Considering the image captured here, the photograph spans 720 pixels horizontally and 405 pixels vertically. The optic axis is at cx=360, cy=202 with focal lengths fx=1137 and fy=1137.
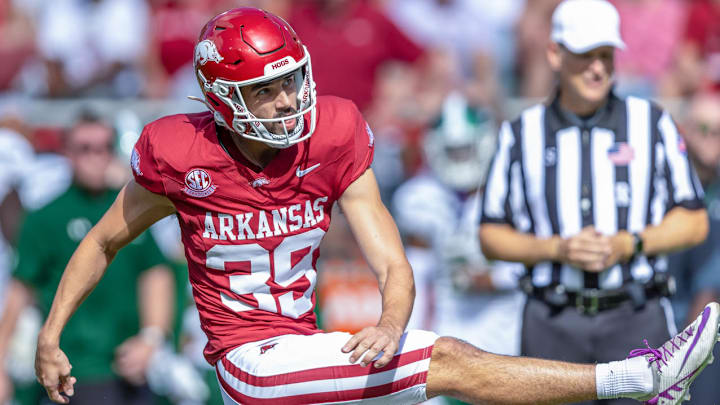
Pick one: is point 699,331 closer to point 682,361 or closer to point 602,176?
point 682,361

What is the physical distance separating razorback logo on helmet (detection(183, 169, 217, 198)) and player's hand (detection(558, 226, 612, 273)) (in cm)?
159

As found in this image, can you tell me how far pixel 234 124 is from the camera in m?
3.92

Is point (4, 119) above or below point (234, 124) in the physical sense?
below

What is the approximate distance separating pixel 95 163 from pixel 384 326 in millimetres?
3151

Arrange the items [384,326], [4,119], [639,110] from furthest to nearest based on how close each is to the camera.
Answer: [4,119] < [639,110] < [384,326]

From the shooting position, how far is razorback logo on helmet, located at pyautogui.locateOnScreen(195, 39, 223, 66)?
393 cm

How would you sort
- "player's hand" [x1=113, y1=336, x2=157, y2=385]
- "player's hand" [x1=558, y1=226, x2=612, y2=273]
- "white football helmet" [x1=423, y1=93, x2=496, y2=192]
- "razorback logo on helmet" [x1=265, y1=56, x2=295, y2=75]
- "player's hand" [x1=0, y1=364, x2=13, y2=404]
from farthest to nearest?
"white football helmet" [x1=423, y1=93, x2=496, y2=192] → "player's hand" [x1=0, y1=364, x2=13, y2=404] → "player's hand" [x1=113, y1=336, x2=157, y2=385] → "player's hand" [x1=558, y1=226, x2=612, y2=273] → "razorback logo on helmet" [x1=265, y1=56, x2=295, y2=75]

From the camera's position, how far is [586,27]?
4.84 metres

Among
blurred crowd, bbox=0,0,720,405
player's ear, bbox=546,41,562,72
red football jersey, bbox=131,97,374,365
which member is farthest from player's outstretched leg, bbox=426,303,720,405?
blurred crowd, bbox=0,0,720,405

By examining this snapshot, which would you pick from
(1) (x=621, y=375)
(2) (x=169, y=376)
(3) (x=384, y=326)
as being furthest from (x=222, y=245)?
(2) (x=169, y=376)

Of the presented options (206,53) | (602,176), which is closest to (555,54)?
(602,176)

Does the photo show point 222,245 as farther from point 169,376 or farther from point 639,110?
point 169,376

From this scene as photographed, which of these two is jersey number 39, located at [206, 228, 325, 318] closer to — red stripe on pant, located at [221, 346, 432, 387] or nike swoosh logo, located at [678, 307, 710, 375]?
red stripe on pant, located at [221, 346, 432, 387]

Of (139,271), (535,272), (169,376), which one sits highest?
(535,272)
